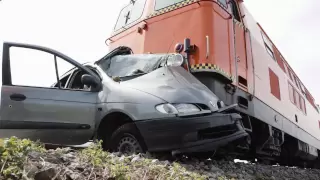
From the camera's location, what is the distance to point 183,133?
4.21 metres

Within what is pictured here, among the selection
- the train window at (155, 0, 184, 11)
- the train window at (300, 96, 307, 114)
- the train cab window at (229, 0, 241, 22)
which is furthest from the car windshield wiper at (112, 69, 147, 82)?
the train window at (300, 96, 307, 114)

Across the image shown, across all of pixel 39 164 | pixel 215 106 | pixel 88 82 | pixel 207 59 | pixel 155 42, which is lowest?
pixel 39 164

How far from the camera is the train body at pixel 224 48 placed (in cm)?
570

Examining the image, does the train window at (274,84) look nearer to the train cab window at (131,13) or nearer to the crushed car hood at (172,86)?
the train cab window at (131,13)

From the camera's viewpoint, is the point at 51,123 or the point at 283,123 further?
the point at 283,123

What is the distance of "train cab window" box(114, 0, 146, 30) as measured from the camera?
727cm

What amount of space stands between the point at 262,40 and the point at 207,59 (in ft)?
11.2

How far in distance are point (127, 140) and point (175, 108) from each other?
0.78 meters

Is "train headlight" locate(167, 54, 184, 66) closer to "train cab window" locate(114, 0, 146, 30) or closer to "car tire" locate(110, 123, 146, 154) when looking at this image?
"car tire" locate(110, 123, 146, 154)

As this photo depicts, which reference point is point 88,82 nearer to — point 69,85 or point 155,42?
point 69,85

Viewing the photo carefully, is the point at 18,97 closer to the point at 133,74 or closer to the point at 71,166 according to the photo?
the point at 133,74

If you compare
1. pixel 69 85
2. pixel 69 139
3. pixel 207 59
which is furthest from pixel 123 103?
pixel 207 59

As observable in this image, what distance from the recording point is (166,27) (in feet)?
20.9

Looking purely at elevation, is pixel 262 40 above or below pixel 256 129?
above
